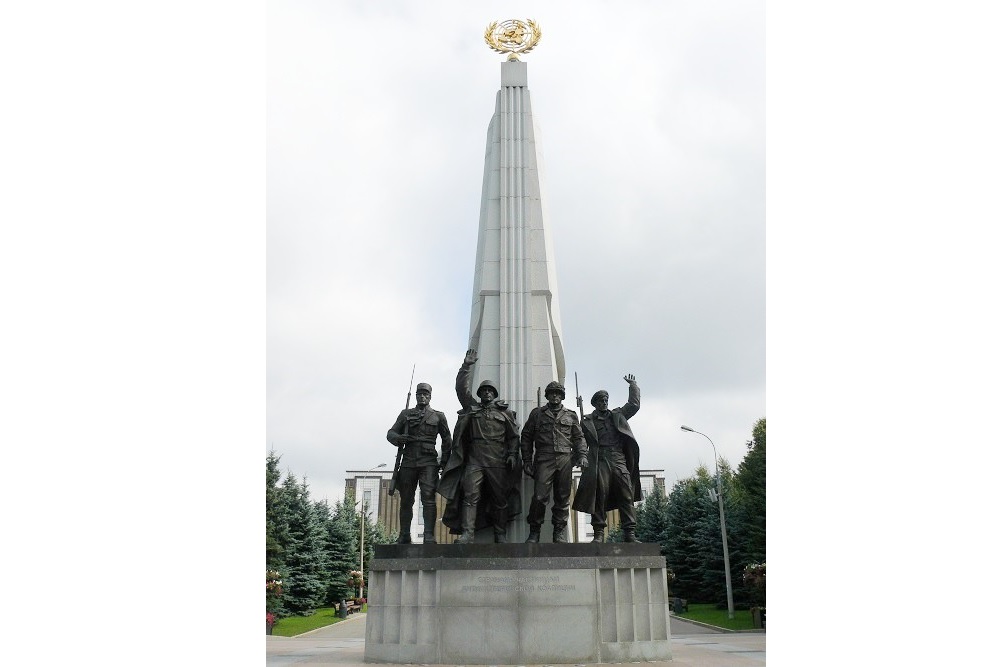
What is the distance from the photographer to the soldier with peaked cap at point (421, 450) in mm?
14219

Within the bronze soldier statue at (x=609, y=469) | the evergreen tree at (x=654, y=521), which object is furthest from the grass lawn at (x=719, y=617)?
the bronze soldier statue at (x=609, y=469)

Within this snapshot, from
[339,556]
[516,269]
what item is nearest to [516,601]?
[516,269]

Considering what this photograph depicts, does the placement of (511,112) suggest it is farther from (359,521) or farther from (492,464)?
(359,521)

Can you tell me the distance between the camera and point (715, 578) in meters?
36.5

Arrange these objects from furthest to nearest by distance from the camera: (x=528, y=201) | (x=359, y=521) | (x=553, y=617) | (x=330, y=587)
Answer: (x=359, y=521)
(x=330, y=587)
(x=528, y=201)
(x=553, y=617)

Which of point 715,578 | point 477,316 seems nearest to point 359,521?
point 715,578

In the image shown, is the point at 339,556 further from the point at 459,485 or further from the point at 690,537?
the point at 459,485

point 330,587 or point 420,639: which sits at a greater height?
point 420,639

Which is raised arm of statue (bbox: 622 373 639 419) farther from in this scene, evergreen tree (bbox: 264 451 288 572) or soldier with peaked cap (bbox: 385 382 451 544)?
evergreen tree (bbox: 264 451 288 572)

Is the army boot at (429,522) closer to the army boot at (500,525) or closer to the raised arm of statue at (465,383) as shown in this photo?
the army boot at (500,525)

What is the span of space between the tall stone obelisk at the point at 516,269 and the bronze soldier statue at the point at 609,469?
1.08m

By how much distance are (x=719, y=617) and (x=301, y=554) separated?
677 inches

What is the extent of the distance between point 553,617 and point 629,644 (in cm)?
129

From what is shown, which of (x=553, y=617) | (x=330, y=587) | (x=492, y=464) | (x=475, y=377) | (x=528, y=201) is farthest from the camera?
(x=330, y=587)
